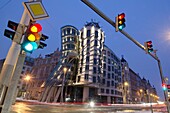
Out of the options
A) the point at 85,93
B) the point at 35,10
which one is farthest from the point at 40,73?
the point at 35,10

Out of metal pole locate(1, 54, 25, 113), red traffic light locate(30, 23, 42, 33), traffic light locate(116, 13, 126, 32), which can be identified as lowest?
metal pole locate(1, 54, 25, 113)

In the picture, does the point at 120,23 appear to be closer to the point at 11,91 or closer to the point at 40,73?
the point at 11,91

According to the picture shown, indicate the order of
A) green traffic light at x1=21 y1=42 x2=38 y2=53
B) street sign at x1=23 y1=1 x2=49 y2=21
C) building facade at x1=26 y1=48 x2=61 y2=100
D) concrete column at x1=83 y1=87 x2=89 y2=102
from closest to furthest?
green traffic light at x1=21 y1=42 x2=38 y2=53
street sign at x1=23 y1=1 x2=49 y2=21
concrete column at x1=83 y1=87 x2=89 y2=102
building facade at x1=26 y1=48 x2=61 y2=100

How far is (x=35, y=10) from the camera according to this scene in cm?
359

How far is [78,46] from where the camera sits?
55406mm

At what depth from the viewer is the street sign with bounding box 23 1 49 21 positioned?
351cm

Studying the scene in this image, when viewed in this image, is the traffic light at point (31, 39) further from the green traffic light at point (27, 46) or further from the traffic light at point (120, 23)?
the traffic light at point (120, 23)

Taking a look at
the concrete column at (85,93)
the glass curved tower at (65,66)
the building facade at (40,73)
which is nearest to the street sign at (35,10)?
the glass curved tower at (65,66)

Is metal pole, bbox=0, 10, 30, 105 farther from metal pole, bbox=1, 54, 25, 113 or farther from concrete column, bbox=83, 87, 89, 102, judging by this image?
concrete column, bbox=83, 87, 89, 102

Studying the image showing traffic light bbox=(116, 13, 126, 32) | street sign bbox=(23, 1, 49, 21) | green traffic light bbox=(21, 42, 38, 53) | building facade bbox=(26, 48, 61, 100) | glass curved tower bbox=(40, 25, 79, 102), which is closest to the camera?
green traffic light bbox=(21, 42, 38, 53)

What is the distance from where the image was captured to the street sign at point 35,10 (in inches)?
138

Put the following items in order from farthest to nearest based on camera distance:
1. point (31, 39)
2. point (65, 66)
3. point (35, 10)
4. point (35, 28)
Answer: point (65, 66)
point (35, 10)
point (35, 28)
point (31, 39)

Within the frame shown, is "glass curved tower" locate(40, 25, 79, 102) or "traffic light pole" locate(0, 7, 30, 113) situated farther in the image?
"glass curved tower" locate(40, 25, 79, 102)

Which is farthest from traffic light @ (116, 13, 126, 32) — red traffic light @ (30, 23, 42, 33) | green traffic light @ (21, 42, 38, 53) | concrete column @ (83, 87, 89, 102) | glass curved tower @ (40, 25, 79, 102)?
concrete column @ (83, 87, 89, 102)
